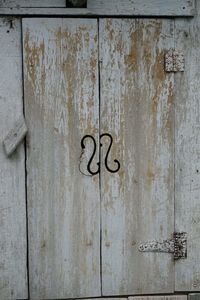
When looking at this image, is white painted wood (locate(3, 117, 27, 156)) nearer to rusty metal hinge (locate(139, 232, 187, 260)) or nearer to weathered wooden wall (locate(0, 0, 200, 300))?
weathered wooden wall (locate(0, 0, 200, 300))

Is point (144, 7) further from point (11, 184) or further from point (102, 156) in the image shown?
point (11, 184)

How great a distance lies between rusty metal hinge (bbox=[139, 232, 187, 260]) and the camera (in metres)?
2.98

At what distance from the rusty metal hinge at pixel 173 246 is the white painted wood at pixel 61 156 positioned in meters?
0.27

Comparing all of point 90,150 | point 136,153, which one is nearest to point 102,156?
point 90,150

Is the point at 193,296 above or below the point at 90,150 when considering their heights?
below

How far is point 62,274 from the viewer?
2.96 m

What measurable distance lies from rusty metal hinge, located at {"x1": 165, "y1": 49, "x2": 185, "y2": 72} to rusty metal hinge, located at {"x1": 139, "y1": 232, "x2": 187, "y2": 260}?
852 mm

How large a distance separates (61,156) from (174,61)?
0.74 meters

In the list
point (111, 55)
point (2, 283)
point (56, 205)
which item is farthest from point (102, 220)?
point (111, 55)

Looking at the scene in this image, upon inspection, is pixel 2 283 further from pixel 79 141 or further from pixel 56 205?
pixel 79 141

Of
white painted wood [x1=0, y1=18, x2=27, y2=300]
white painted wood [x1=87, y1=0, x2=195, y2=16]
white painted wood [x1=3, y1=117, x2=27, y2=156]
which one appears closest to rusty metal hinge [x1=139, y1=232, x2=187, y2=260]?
white painted wood [x1=0, y1=18, x2=27, y2=300]

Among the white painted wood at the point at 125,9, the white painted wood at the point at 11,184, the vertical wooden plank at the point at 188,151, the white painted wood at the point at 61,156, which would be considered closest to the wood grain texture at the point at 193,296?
the vertical wooden plank at the point at 188,151

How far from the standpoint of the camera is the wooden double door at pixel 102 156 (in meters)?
2.85

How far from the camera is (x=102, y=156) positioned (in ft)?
9.55
